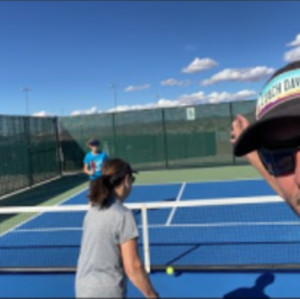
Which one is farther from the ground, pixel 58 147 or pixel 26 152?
pixel 58 147

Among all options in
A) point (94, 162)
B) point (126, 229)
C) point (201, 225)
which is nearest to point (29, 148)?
point (94, 162)

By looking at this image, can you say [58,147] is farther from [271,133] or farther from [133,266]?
[271,133]

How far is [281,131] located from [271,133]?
25mm

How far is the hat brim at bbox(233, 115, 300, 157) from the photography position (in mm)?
1039

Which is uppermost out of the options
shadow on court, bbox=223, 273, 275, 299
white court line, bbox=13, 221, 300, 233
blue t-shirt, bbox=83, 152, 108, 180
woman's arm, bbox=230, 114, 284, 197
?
woman's arm, bbox=230, 114, 284, 197

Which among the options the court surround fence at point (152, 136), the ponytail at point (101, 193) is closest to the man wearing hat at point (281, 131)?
the ponytail at point (101, 193)

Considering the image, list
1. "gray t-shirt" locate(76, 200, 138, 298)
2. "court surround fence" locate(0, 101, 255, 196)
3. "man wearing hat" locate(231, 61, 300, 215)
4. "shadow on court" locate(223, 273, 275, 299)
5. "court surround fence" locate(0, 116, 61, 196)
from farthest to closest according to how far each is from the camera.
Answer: "court surround fence" locate(0, 101, 255, 196), "court surround fence" locate(0, 116, 61, 196), "shadow on court" locate(223, 273, 275, 299), "gray t-shirt" locate(76, 200, 138, 298), "man wearing hat" locate(231, 61, 300, 215)

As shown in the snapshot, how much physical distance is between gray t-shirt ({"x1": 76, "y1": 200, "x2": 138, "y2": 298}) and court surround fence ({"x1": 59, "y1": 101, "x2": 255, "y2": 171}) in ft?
55.9

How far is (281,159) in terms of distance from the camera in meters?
1.14

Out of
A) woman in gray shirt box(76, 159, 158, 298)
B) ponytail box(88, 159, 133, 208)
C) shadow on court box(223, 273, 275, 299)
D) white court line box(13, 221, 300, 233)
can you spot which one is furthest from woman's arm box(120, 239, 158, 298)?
white court line box(13, 221, 300, 233)

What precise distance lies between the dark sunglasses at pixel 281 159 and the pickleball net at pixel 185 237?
408 cm

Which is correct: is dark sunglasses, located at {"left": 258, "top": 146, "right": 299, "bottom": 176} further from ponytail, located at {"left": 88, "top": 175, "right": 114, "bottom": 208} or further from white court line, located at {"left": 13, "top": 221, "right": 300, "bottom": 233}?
white court line, located at {"left": 13, "top": 221, "right": 300, "bottom": 233}

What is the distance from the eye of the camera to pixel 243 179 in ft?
49.9

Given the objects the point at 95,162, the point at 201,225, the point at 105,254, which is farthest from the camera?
the point at 95,162
